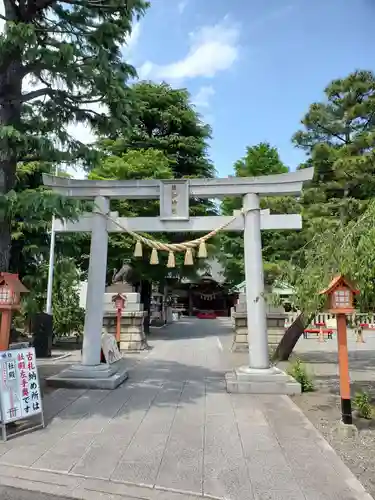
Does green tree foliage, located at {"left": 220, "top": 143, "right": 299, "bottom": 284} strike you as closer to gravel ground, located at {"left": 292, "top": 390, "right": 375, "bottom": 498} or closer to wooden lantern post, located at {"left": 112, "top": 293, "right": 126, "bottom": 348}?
wooden lantern post, located at {"left": 112, "top": 293, "right": 126, "bottom": 348}

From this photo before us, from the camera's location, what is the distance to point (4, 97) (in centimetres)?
705

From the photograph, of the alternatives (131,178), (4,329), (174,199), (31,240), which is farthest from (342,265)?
(131,178)

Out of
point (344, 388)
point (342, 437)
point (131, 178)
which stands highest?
point (131, 178)

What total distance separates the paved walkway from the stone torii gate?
2.74 feet

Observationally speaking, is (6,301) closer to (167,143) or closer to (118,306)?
(118,306)

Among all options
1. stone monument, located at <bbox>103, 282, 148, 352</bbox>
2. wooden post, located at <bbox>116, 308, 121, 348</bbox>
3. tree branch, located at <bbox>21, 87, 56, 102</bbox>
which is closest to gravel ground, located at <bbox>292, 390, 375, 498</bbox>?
tree branch, located at <bbox>21, 87, 56, 102</bbox>

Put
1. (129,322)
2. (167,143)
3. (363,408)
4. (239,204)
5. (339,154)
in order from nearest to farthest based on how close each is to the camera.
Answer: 1. (363,408)
2. (339,154)
3. (129,322)
4. (167,143)
5. (239,204)

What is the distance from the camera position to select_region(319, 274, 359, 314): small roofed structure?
6.10 m

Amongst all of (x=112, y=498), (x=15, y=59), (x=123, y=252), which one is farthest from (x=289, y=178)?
(x=123, y=252)

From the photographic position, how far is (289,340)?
12242 mm

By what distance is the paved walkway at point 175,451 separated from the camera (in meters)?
4.12

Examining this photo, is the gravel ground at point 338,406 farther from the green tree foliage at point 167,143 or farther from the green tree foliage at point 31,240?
the green tree foliage at point 167,143

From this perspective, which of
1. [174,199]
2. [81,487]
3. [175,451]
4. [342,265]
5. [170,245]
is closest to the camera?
[81,487]

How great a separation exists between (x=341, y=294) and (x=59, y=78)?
594cm
